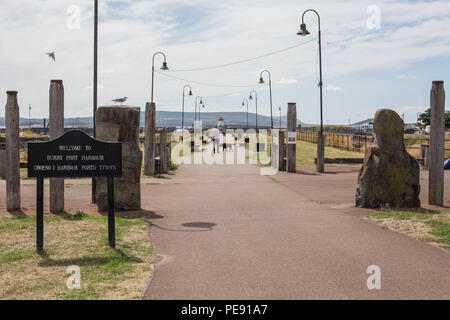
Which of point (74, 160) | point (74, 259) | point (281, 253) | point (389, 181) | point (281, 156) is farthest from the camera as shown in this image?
point (281, 156)

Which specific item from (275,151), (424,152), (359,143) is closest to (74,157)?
(275,151)

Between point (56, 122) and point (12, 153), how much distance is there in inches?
54.2

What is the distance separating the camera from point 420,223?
10055 millimetres

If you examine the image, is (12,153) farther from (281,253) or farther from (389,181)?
(389,181)

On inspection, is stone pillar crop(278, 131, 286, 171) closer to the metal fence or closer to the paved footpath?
the metal fence

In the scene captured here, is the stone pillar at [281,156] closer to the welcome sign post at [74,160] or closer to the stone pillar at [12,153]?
the stone pillar at [12,153]

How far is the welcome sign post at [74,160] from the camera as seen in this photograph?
8016mm

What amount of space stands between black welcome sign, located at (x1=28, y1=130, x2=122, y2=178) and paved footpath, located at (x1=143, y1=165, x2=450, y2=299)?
63.0 inches

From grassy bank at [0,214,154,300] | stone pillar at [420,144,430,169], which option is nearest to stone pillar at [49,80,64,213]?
grassy bank at [0,214,154,300]

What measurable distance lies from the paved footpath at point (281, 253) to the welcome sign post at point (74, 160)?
1.51m
